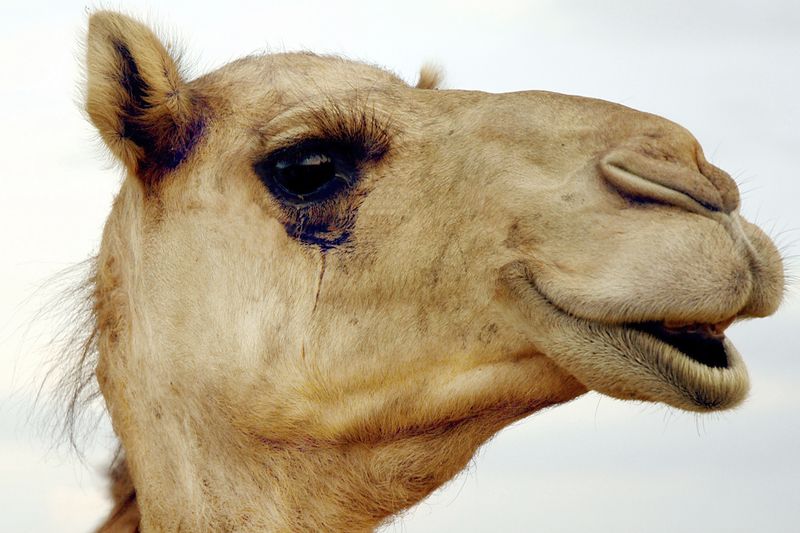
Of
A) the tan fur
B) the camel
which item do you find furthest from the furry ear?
the tan fur

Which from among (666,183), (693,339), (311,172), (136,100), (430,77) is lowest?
(430,77)

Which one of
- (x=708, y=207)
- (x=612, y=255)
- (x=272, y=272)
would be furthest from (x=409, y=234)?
(x=708, y=207)

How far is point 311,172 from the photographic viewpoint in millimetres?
4102

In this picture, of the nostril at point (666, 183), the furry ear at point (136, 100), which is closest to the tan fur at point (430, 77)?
the furry ear at point (136, 100)

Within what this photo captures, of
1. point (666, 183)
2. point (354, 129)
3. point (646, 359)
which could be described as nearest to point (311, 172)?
point (354, 129)

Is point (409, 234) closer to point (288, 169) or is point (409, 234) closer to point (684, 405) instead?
point (288, 169)

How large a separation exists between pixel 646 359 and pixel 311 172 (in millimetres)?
1544

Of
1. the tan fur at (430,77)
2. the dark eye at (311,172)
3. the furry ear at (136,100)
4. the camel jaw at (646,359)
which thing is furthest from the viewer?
the tan fur at (430,77)

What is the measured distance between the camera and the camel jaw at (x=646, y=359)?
322 centimetres

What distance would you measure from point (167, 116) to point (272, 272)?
922mm

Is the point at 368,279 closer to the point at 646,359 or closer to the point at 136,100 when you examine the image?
the point at 646,359

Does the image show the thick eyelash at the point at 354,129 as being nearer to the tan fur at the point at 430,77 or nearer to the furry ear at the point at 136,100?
the furry ear at the point at 136,100

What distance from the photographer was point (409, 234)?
3889 mm

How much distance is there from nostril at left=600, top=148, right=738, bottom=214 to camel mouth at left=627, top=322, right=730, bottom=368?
1.25ft
